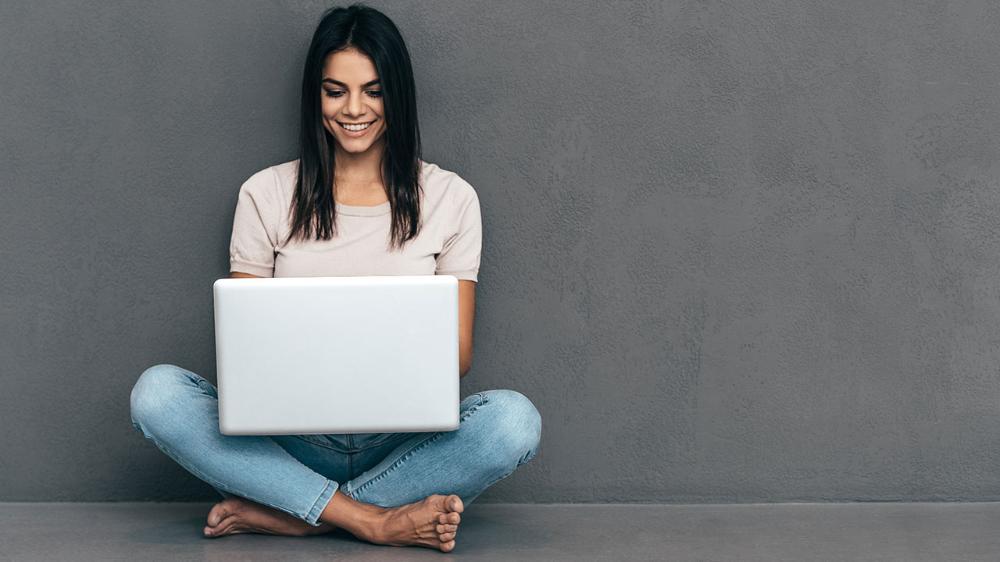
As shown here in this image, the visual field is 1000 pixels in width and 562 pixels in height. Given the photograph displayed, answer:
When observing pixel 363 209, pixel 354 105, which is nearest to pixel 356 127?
pixel 354 105

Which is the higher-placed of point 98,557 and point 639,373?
point 639,373

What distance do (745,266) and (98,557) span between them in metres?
1.35

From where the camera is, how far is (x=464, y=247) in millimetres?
2217

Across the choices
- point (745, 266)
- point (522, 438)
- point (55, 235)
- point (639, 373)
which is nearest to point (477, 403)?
point (522, 438)

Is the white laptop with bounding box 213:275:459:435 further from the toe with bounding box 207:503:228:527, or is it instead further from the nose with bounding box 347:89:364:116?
the nose with bounding box 347:89:364:116

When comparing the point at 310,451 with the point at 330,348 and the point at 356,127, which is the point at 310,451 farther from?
the point at 356,127

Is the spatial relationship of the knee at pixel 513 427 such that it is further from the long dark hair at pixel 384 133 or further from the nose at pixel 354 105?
the nose at pixel 354 105

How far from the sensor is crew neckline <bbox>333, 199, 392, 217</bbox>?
2.19m

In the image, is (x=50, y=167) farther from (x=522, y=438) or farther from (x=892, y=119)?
(x=892, y=119)

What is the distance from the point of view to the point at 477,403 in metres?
2.03

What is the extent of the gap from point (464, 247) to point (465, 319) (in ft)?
0.47

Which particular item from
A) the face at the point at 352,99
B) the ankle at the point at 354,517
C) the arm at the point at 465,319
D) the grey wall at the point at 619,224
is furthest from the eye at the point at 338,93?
the ankle at the point at 354,517

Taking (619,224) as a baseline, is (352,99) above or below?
above

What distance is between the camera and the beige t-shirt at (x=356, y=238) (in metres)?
2.16
